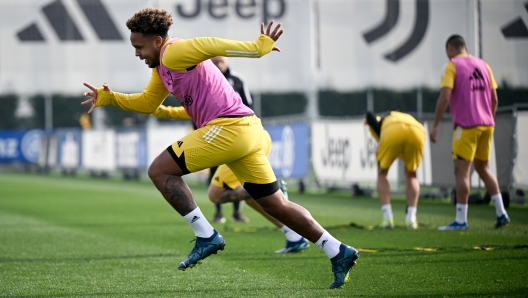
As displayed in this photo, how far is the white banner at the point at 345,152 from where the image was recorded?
15.8 meters

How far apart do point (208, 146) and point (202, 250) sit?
0.75 meters

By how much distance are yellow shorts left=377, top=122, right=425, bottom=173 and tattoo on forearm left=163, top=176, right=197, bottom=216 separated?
442 centimetres

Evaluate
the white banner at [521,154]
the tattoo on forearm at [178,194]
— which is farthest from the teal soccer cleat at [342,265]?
the white banner at [521,154]

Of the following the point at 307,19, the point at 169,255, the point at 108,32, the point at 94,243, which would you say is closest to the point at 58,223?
the point at 94,243

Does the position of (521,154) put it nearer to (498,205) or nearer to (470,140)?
(498,205)

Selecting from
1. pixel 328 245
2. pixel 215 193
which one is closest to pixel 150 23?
pixel 328 245

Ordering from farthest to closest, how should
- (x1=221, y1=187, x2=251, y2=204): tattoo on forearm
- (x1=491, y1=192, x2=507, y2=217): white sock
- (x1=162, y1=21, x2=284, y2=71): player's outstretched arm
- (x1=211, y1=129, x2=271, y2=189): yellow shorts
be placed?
1. (x1=491, y1=192, x2=507, y2=217): white sock
2. (x1=211, y1=129, x2=271, y2=189): yellow shorts
3. (x1=221, y1=187, x2=251, y2=204): tattoo on forearm
4. (x1=162, y1=21, x2=284, y2=71): player's outstretched arm

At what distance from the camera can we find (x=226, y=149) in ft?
18.0

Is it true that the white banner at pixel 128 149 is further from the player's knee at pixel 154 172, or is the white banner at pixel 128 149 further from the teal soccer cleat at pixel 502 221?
the player's knee at pixel 154 172

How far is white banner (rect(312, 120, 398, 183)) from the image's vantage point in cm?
1581

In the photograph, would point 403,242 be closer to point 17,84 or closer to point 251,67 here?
point 251,67

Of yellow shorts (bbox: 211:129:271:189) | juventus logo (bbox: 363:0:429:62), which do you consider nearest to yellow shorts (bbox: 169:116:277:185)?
yellow shorts (bbox: 211:129:271:189)

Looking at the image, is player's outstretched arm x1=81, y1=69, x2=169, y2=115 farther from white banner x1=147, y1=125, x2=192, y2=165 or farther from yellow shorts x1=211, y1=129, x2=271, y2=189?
white banner x1=147, y1=125, x2=192, y2=165

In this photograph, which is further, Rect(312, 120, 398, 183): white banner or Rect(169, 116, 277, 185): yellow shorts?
Rect(312, 120, 398, 183): white banner
